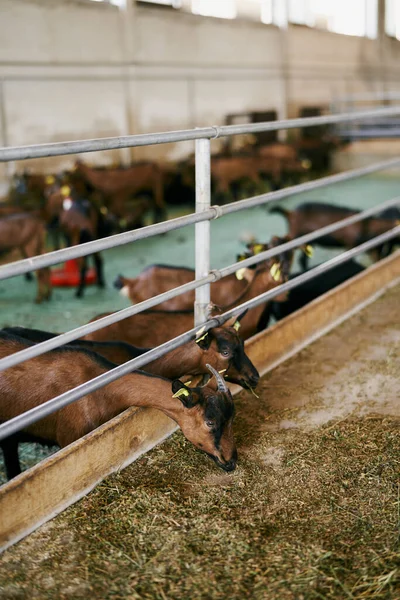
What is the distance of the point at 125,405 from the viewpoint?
10.1 ft

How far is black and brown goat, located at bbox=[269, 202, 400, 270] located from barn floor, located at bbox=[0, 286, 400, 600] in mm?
3939

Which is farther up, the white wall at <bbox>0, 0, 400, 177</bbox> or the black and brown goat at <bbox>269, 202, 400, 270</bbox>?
the white wall at <bbox>0, 0, 400, 177</bbox>

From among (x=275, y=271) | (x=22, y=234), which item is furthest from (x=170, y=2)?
(x=275, y=271)

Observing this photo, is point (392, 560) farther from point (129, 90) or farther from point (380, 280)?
point (129, 90)

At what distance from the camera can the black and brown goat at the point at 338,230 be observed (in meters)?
7.20

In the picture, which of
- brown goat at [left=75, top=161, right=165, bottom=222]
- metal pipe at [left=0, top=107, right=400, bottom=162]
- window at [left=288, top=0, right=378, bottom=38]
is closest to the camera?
metal pipe at [left=0, top=107, right=400, bottom=162]

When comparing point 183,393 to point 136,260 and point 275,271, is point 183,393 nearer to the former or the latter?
point 275,271

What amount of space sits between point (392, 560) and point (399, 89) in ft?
76.9

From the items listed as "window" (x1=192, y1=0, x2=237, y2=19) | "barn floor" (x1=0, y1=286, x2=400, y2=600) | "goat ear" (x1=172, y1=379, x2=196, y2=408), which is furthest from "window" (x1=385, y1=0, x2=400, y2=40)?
"goat ear" (x1=172, y1=379, x2=196, y2=408)

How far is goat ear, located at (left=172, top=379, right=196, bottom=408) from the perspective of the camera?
2830mm

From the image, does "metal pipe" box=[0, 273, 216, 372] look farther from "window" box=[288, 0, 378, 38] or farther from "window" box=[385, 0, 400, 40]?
"window" box=[385, 0, 400, 40]

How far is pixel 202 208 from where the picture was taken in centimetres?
326

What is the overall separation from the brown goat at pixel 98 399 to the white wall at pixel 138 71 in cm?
768

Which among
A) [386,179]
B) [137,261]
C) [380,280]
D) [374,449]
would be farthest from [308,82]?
[374,449]
